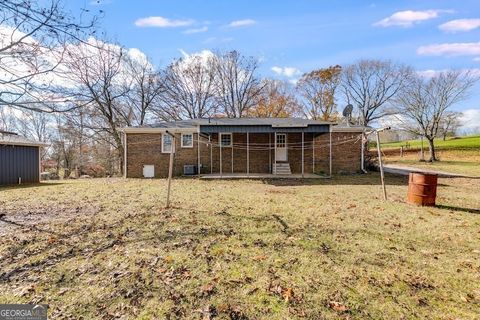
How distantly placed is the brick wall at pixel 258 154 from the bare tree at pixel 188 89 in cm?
1444

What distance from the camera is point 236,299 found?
3301 millimetres

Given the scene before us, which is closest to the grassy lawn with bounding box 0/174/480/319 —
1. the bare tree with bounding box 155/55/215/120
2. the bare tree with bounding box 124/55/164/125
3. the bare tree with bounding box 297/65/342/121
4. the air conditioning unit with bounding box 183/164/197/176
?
the air conditioning unit with bounding box 183/164/197/176

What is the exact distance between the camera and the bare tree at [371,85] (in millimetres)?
34031

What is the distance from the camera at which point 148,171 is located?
58.7ft

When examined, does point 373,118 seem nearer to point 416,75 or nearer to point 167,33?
point 416,75

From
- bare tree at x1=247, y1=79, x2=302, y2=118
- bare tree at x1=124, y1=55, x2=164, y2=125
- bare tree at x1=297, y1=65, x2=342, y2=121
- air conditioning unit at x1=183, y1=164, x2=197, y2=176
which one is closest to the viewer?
air conditioning unit at x1=183, y1=164, x2=197, y2=176

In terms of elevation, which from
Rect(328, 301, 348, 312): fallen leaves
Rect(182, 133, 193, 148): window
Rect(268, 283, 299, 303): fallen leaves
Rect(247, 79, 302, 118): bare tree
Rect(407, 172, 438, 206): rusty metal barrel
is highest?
Rect(247, 79, 302, 118): bare tree

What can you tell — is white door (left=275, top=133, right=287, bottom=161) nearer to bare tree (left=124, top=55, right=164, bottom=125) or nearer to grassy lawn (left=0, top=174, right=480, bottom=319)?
grassy lawn (left=0, top=174, right=480, bottom=319)

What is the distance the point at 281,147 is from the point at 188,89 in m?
17.1

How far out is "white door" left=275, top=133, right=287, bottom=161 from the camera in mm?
18658

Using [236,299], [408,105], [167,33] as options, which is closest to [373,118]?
[408,105]

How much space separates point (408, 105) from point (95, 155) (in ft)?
112

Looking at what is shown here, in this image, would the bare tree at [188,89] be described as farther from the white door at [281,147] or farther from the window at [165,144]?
the white door at [281,147]

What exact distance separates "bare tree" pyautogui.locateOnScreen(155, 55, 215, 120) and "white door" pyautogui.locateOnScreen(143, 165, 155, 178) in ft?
47.9
